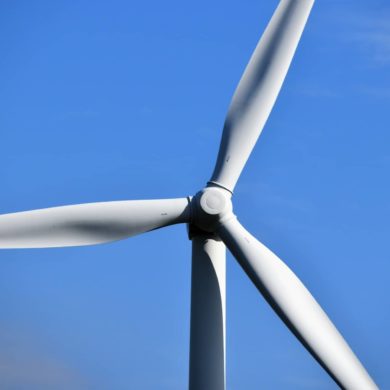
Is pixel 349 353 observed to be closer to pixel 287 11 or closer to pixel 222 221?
pixel 222 221

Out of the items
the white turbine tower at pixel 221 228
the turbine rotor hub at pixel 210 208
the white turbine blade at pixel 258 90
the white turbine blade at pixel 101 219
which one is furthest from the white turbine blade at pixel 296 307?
the white turbine blade at pixel 258 90

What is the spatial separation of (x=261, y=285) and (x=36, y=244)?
14.8 feet

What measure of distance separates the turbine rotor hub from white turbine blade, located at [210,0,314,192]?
0.42 metres

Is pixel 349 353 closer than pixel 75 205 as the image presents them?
Yes

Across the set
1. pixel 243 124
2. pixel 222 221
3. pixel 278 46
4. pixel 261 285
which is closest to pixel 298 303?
pixel 261 285

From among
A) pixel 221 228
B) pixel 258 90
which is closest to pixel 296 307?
pixel 221 228

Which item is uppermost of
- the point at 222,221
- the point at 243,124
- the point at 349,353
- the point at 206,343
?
the point at 243,124

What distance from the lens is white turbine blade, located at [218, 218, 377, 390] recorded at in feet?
70.3

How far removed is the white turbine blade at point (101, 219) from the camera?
75.2 feet

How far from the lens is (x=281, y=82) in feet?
77.8

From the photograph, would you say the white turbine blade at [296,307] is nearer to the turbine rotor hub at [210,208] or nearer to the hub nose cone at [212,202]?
the turbine rotor hub at [210,208]

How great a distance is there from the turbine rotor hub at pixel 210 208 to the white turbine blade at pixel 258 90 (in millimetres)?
422

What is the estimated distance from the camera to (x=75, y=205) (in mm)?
23125

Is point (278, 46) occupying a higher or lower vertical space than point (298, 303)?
higher
